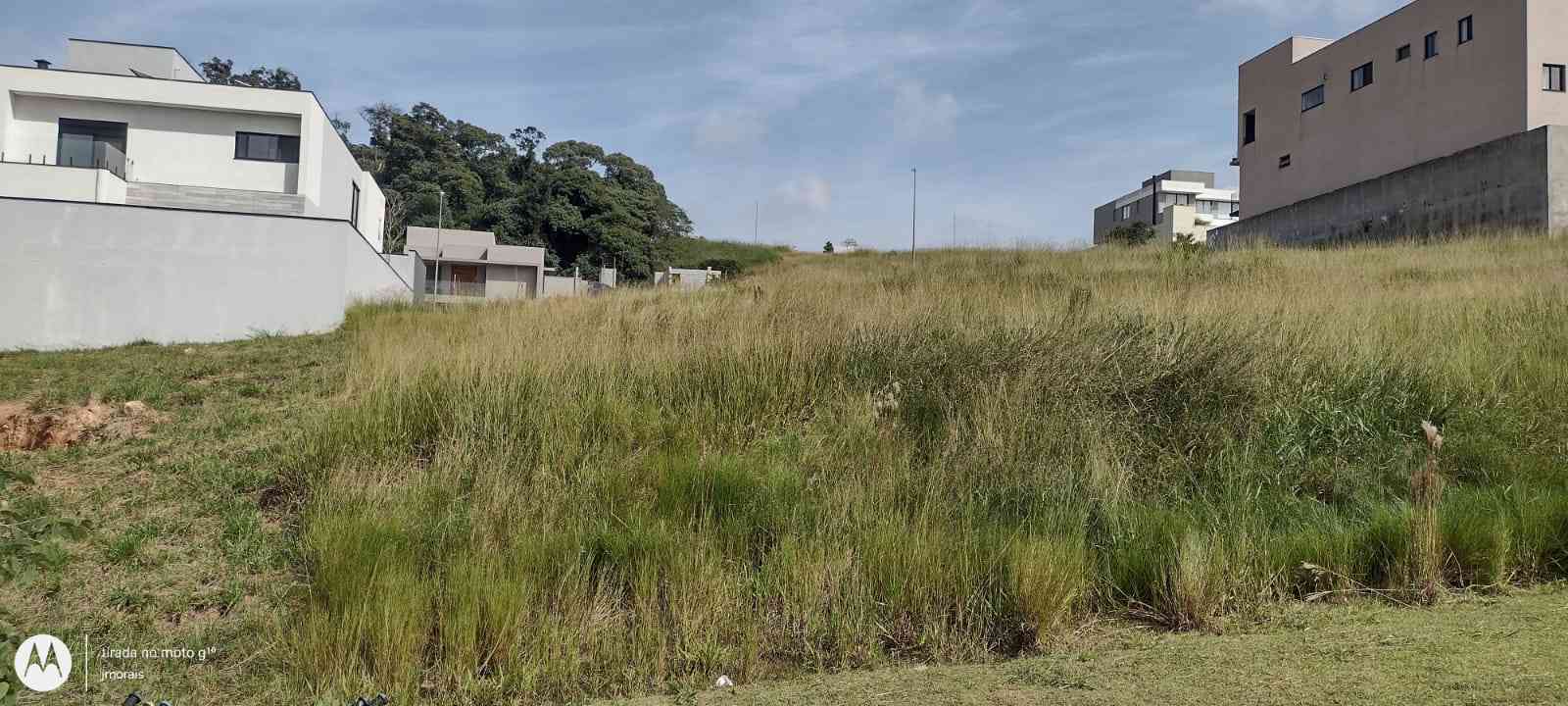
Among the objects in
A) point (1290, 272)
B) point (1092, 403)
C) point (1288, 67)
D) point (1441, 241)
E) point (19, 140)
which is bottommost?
point (1092, 403)

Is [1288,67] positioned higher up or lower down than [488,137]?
lower down

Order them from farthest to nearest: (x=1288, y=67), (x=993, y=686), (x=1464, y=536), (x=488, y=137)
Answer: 1. (x=488, y=137)
2. (x=1288, y=67)
3. (x=1464, y=536)
4. (x=993, y=686)

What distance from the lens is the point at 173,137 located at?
27.3 m

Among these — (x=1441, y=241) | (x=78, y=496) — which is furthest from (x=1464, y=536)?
(x=1441, y=241)

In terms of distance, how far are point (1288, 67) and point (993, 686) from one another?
1432 inches

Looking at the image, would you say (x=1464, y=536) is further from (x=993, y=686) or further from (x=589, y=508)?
(x=589, y=508)

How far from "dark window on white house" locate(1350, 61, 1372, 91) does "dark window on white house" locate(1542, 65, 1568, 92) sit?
19.8 ft

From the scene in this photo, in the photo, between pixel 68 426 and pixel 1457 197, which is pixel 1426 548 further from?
pixel 1457 197

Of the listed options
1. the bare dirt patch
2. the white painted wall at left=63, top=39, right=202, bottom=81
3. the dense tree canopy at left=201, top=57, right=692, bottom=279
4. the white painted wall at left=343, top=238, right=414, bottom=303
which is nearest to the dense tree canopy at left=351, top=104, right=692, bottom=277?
the dense tree canopy at left=201, top=57, right=692, bottom=279

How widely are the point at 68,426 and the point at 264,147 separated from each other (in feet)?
79.0

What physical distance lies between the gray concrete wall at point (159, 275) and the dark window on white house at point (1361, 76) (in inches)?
1171

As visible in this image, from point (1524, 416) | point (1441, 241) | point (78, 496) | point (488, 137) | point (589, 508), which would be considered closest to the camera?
point (589, 508)

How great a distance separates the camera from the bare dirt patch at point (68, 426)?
665cm

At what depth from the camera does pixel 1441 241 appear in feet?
61.0
